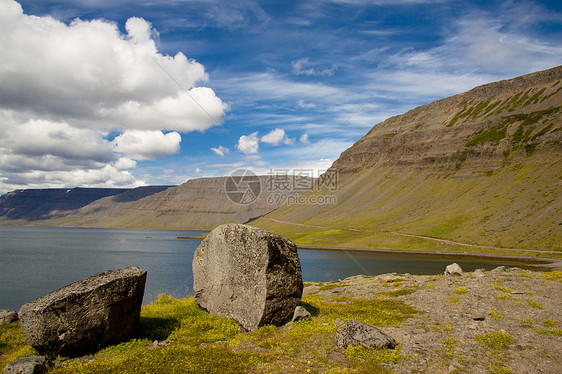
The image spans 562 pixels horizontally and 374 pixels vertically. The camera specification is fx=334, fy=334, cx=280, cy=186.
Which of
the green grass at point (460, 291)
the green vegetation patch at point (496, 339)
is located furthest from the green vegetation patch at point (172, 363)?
the green grass at point (460, 291)

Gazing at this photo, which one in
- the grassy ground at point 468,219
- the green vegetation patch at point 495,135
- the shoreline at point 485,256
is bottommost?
the shoreline at point 485,256

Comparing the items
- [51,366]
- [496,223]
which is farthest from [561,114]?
[51,366]

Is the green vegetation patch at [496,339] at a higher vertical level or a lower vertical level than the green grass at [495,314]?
higher

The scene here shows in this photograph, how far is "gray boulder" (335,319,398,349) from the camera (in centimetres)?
1386

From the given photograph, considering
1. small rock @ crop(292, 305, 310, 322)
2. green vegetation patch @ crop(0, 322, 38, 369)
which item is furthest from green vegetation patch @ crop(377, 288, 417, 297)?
green vegetation patch @ crop(0, 322, 38, 369)

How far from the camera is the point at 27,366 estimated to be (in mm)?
11961

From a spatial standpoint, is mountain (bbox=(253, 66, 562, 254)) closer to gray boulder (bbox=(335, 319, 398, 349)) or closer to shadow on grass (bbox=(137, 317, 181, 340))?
gray boulder (bbox=(335, 319, 398, 349))

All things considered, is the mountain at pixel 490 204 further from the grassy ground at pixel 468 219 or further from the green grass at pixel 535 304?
the green grass at pixel 535 304

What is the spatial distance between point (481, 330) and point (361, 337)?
22.7ft

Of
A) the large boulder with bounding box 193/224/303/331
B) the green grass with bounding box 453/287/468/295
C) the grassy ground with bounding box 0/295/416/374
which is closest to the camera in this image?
the grassy ground with bounding box 0/295/416/374

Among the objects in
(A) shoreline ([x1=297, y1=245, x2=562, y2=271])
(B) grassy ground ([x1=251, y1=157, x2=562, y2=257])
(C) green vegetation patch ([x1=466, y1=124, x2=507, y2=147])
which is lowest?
(A) shoreline ([x1=297, y1=245, x2=562, y2=271])

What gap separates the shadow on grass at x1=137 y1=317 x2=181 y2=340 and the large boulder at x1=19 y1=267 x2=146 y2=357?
4.26ft

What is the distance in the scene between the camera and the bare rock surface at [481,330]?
41.2 feet

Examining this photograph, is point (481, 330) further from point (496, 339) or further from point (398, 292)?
point (398, 292)
